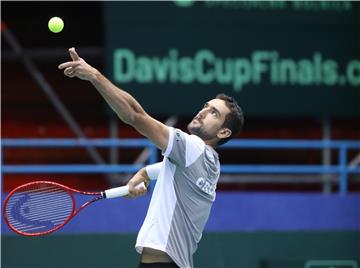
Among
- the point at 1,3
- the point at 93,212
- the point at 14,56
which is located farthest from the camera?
the point at 14,56

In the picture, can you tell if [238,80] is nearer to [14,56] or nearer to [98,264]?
[98,264]

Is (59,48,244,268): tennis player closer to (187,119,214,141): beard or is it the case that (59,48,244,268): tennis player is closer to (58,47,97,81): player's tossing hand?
(187,119,214,141): beard

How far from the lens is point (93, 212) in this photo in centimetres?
896

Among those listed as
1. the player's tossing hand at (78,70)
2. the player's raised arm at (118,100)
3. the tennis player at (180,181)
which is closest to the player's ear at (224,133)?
the tennis player at (180,181)

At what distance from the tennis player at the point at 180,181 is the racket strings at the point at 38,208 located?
0.60 meters

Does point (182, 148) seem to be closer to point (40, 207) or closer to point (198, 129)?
point (198, 129)

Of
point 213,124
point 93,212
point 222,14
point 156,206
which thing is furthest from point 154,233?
point 222,14

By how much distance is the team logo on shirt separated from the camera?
533 centimetres

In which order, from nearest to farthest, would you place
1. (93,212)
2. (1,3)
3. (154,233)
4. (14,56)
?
(154,233)
(93,212)
(1,3)
(14,56)

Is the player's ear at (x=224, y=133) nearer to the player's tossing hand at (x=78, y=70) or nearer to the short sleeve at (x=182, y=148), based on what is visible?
the short sleeve at (x=182, y=148)

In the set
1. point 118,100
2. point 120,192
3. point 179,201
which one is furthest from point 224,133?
→ point 118,100

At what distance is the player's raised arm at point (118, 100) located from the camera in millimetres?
4848

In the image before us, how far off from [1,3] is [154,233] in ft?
18.7

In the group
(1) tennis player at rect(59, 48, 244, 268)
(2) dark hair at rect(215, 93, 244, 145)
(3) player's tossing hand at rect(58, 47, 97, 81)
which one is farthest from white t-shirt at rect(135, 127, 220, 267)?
(3) player's tossing hand at rect(58, 47, 97, 81)
